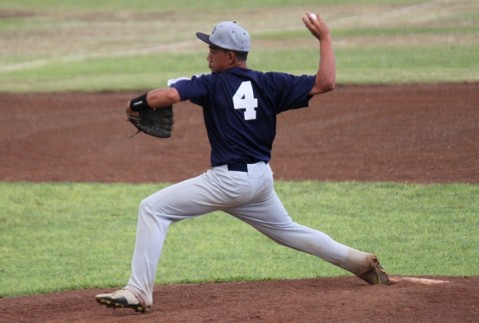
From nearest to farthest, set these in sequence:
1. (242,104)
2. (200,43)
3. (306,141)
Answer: (242,104) → (306,141) → (200,43)

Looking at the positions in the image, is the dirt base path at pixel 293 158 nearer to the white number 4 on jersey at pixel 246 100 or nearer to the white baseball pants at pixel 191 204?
the white baseball pants at pixel 191 204

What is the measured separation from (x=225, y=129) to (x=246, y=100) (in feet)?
0.75

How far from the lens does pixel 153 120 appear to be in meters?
6.77

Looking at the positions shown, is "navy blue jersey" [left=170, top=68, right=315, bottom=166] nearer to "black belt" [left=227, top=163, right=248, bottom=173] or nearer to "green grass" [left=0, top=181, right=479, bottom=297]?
"black belt" [left=227, top=163, right=248, bottom=173]

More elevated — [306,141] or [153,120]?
[153,120]

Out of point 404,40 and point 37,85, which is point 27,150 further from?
point 404,40

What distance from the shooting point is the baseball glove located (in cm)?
674

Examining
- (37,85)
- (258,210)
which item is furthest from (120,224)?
(37,85)

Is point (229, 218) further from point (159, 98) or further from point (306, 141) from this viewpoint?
point (159, 98)

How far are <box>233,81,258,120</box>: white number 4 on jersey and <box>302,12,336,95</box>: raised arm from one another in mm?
400

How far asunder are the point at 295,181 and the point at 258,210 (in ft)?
18.0

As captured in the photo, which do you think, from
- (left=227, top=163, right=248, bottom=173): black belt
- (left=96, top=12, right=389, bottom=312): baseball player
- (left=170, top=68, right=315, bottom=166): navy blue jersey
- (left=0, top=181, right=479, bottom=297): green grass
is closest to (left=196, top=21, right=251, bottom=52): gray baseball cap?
(left=96, top=12, right=389, bottom=312): baseball player

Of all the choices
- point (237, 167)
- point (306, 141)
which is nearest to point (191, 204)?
point (237, 167)

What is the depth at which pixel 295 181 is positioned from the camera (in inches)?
487
